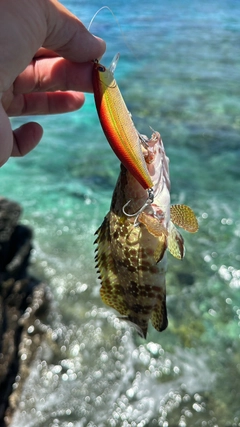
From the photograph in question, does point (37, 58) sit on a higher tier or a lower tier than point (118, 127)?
lower

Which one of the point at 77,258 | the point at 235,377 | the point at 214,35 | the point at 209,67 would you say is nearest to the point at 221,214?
the point at 77,258

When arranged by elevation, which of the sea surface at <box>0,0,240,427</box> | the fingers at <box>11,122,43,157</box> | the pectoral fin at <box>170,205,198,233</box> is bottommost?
the sea surface at <box>0,0,240,427</box>

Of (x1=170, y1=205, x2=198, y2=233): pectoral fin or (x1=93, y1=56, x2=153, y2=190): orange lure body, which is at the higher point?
(x1=93, y1=56, x2=153, y2=190): orange lure body

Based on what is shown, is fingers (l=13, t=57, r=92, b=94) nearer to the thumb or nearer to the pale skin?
the pale skin

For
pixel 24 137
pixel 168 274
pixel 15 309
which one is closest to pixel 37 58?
pixel 24 137

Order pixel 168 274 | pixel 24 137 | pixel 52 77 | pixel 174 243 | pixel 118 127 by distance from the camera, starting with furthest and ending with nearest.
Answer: pixel 168 274 → pixel 24 137 → pixel 52 77 → pixel 174 243 → pixel 118 127

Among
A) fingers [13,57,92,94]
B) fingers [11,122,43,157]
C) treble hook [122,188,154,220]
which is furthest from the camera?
fingers [11,122,43,157]

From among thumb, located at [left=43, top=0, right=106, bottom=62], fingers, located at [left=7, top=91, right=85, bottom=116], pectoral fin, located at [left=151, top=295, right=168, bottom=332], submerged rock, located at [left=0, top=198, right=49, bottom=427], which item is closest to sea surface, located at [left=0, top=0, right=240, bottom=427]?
submerged rock, located at [left=0, top=198, right=49, bottom=427]

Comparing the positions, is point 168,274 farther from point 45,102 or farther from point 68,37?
point 68,37
